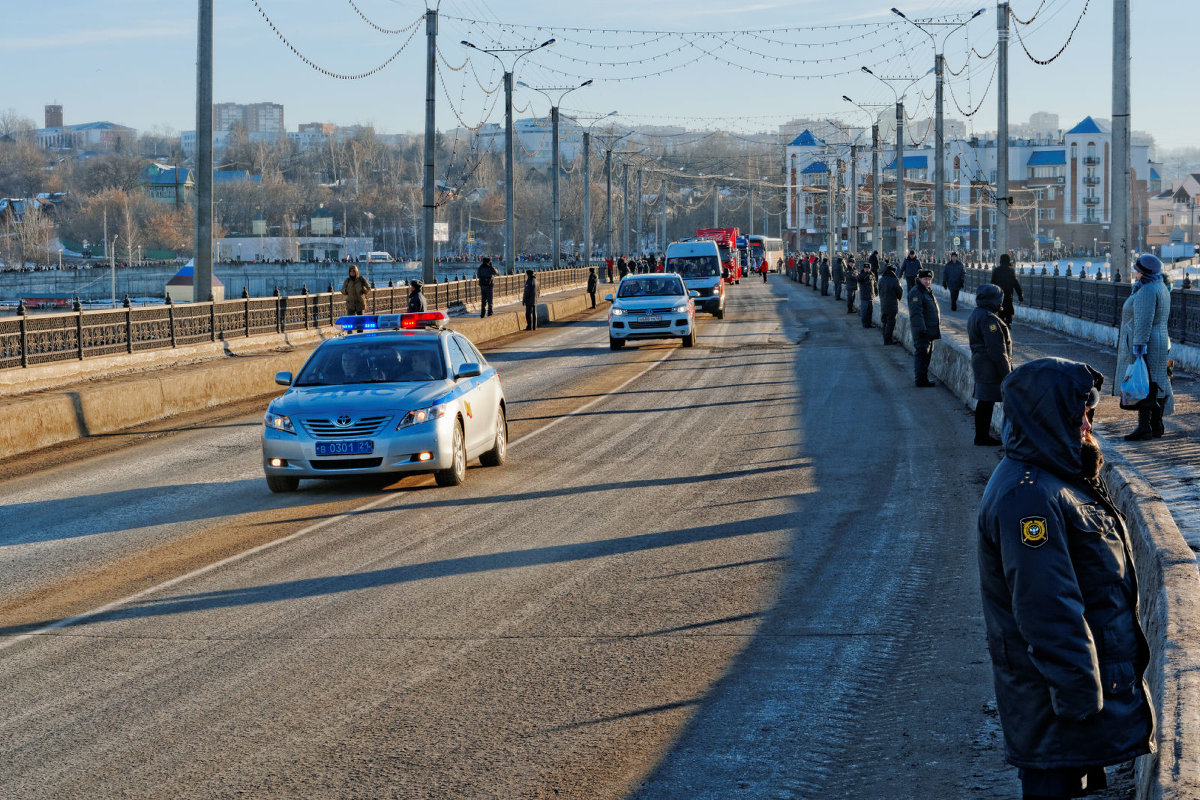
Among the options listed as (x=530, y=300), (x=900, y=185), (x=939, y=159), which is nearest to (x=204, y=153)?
(x=530, y=300)

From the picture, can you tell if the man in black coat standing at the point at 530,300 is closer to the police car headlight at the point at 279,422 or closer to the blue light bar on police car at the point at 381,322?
the blue light bar on police car at the point at 381,322

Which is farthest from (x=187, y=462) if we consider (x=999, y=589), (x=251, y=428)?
(x=999, y=589)

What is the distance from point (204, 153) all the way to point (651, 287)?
1218 centimetres

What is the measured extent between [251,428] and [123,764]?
14.0 m

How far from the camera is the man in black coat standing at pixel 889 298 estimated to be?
101 ft

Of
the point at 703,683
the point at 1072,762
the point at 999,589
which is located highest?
the point at 999,589

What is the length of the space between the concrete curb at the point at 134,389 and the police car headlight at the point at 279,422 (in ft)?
17.4

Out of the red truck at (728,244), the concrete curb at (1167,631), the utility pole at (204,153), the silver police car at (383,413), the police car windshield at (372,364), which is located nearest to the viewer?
the concrete curb at (1167,631)

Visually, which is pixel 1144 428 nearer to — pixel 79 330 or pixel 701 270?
pixel 79 330

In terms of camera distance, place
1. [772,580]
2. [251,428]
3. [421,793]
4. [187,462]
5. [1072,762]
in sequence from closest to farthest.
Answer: [1072,762] < [421,793] < [772,580] < [187,462] < [251,428]

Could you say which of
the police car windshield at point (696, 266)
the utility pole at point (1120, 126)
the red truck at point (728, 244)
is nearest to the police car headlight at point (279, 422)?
the utility pole at point (1120, 126)

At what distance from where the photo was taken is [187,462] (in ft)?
51.3

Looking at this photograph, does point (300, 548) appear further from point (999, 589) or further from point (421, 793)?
point (999, 589)

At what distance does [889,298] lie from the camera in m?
32.1
